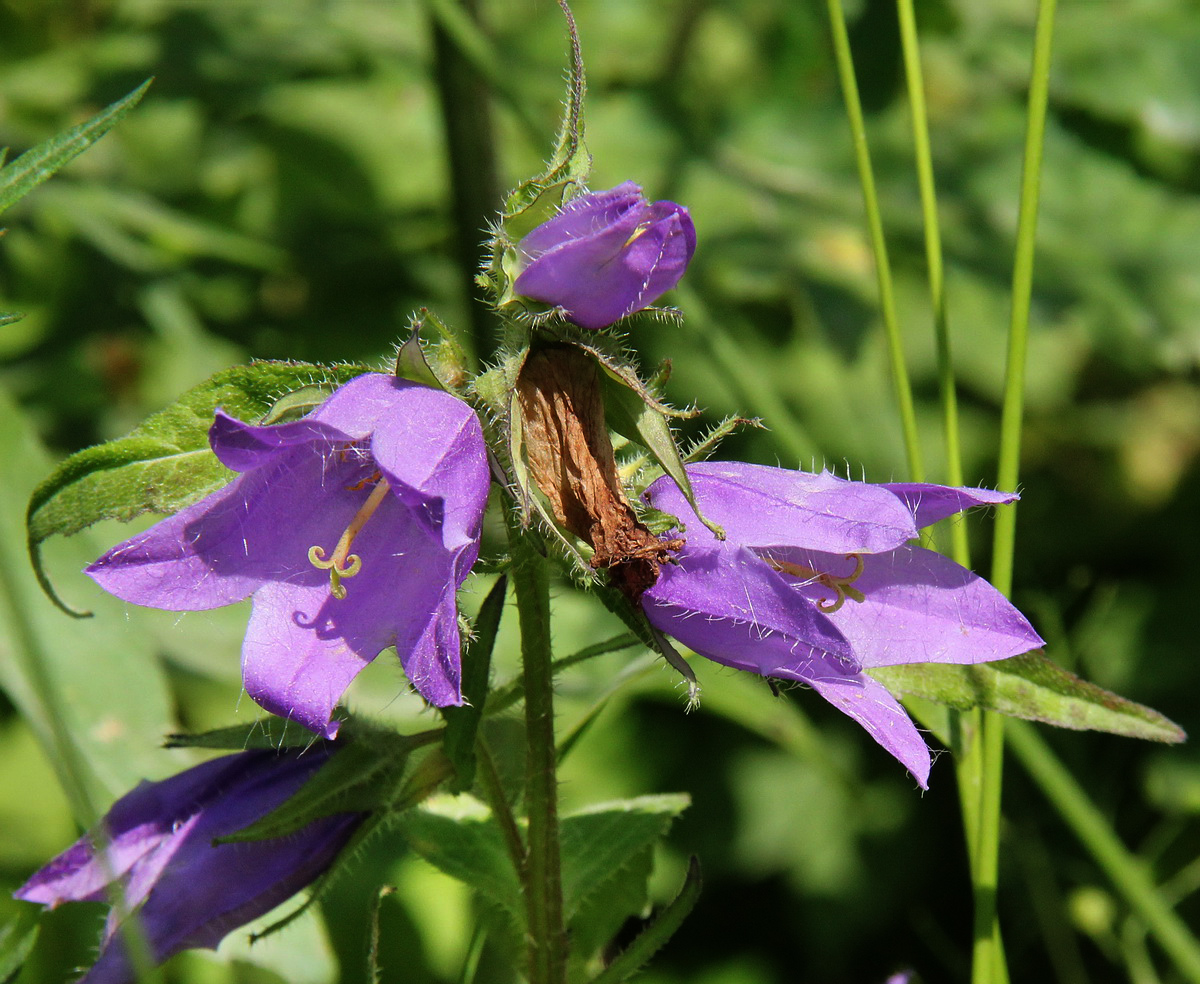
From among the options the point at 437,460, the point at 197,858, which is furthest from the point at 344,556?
the point at 197,858

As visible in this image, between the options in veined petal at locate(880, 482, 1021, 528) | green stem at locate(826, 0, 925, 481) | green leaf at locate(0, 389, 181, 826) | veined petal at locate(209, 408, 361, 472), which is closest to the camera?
veined petal at locate(209, 408, 361, 472)

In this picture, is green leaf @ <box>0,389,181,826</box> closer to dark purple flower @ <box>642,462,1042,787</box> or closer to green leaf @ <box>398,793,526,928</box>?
green leaf @ <box>398,793,526,928</box>

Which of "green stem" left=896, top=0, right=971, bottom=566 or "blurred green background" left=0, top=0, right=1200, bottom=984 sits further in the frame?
"blurred green background" left=0, top=0, right=1200, bottom=984

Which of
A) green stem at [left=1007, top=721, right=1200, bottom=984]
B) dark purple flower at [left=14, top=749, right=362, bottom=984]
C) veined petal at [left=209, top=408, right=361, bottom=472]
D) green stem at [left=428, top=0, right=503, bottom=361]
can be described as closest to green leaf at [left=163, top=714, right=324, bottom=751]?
dark purple flower at [left=14, top=749, right=362, bottom=984]

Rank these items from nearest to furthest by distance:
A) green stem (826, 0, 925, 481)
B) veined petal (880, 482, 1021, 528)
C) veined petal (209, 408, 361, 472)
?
veined petal (209, 408, 361, 472) → veined petal (880, 482, 1021, 528) → green stem (826, 0, 925, 481)

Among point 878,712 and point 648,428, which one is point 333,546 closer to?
point 648,428

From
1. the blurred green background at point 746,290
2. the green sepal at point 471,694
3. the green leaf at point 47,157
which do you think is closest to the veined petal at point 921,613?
the green sepal at point 471,694

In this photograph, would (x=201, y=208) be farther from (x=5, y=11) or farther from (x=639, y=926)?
(x=639, y=926)
